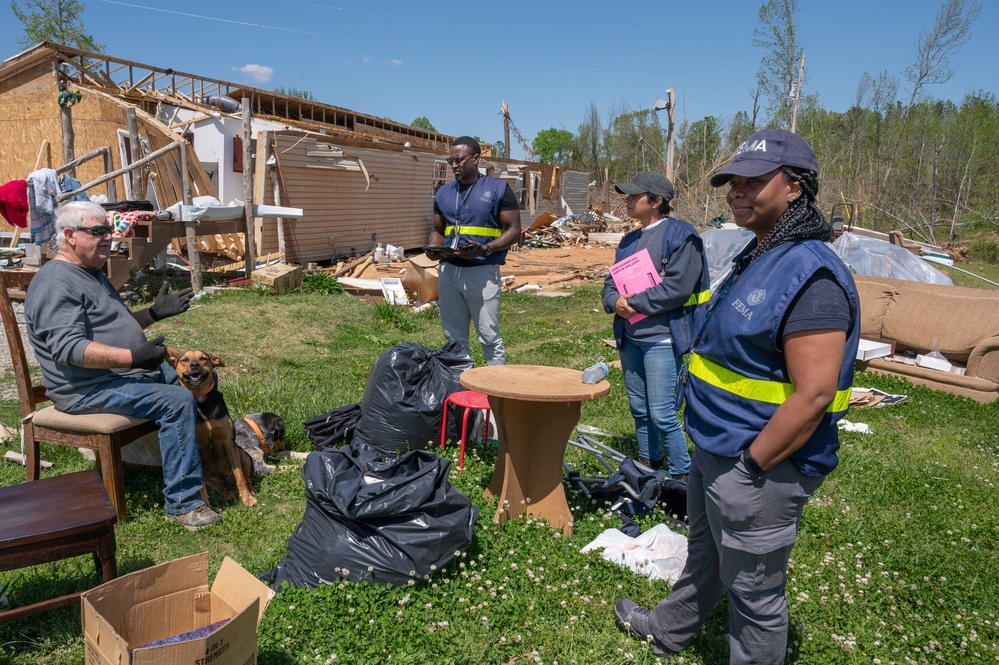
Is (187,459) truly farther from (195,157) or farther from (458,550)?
(195,157)

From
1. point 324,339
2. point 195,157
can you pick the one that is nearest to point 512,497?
point 324,339

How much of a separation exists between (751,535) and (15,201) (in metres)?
11.6

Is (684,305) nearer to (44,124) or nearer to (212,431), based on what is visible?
(212,431)

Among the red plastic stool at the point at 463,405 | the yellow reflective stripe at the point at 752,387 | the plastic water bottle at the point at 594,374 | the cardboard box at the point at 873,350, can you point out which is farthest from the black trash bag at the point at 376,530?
the cardboard box at the point at 873,350

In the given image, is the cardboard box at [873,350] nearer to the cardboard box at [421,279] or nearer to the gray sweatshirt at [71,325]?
the cardboard box at [421,279]

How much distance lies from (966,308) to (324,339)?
7382 millimetres

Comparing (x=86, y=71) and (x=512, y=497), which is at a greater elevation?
(x=86, y=71)

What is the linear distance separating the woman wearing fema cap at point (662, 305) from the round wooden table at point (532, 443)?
2.00 feet

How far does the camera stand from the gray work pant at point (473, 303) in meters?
5.34

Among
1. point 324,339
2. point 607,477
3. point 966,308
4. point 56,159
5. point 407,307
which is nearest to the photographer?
point 607,477

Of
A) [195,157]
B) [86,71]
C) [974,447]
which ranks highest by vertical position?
[86,71]

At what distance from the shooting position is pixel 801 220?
2059 millimetres

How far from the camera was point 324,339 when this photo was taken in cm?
871

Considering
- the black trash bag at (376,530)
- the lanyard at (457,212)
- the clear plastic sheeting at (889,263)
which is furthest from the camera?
the clear plastic sheeting at (889,263)
